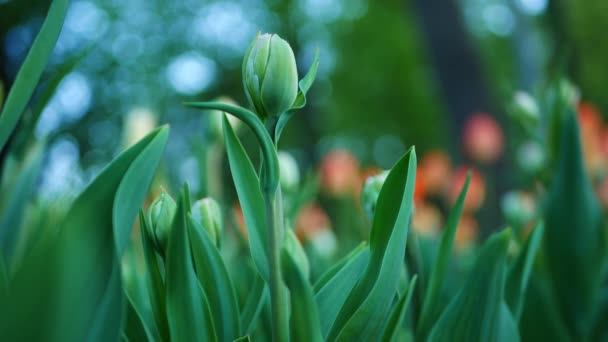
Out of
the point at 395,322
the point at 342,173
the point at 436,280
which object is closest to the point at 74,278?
the point at 395,322

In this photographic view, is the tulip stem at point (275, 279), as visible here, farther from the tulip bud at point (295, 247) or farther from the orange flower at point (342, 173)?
the orange flower at point (342, 173)

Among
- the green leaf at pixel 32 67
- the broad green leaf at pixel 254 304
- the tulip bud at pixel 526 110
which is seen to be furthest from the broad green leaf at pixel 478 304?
the tulip bud at pixel 526 110

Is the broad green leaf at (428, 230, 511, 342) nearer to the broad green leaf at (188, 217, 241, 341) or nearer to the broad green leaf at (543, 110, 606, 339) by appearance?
the broad green leaf at (188, 217, 241, 341)

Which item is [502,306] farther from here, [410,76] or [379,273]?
[410,76]

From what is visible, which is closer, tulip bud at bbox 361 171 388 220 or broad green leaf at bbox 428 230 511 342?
broad green leaf at bbox 428 230 511 342

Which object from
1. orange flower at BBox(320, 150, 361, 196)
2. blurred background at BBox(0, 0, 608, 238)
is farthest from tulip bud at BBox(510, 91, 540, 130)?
orange flower at BBox(320, 150, 361, 196)

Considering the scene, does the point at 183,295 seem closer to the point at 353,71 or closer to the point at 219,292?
the point at 219,292

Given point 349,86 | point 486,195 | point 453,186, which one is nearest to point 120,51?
point 349,86
